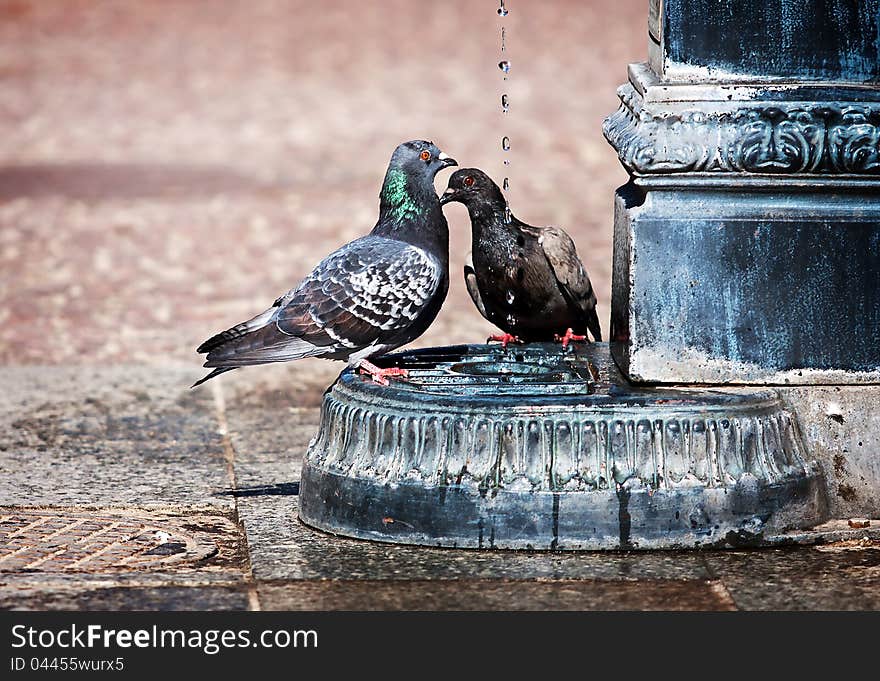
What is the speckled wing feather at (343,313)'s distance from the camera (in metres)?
5.30

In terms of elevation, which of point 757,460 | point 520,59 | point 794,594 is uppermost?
point 520,59

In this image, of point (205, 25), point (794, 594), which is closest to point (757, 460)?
point (794, 594)

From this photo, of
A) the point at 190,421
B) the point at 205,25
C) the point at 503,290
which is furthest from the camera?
the point at 205,25

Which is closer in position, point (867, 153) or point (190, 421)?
point (867, 153)

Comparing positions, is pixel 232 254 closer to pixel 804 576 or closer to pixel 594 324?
pixel 594 324

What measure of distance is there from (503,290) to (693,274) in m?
1.21

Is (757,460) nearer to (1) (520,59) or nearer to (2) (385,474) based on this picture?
(2) (385,474)

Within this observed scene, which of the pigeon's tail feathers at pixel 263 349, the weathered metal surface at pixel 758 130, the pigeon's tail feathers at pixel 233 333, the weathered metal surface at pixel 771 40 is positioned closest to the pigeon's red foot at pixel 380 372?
the pigeon's tail feathers at pixel 263 349

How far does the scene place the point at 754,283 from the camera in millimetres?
5012

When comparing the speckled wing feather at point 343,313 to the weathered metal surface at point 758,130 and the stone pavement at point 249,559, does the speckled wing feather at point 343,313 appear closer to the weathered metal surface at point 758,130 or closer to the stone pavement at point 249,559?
the stone pavement at point 249,559

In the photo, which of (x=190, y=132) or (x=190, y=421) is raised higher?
(x=190, y=132)

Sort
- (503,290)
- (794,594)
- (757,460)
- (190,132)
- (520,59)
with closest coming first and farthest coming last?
(794,594) < (757,460) < (503,290) < (190,132) < (520,59)

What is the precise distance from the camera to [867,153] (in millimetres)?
4891

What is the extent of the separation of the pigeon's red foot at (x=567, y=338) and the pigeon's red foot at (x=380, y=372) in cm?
72
